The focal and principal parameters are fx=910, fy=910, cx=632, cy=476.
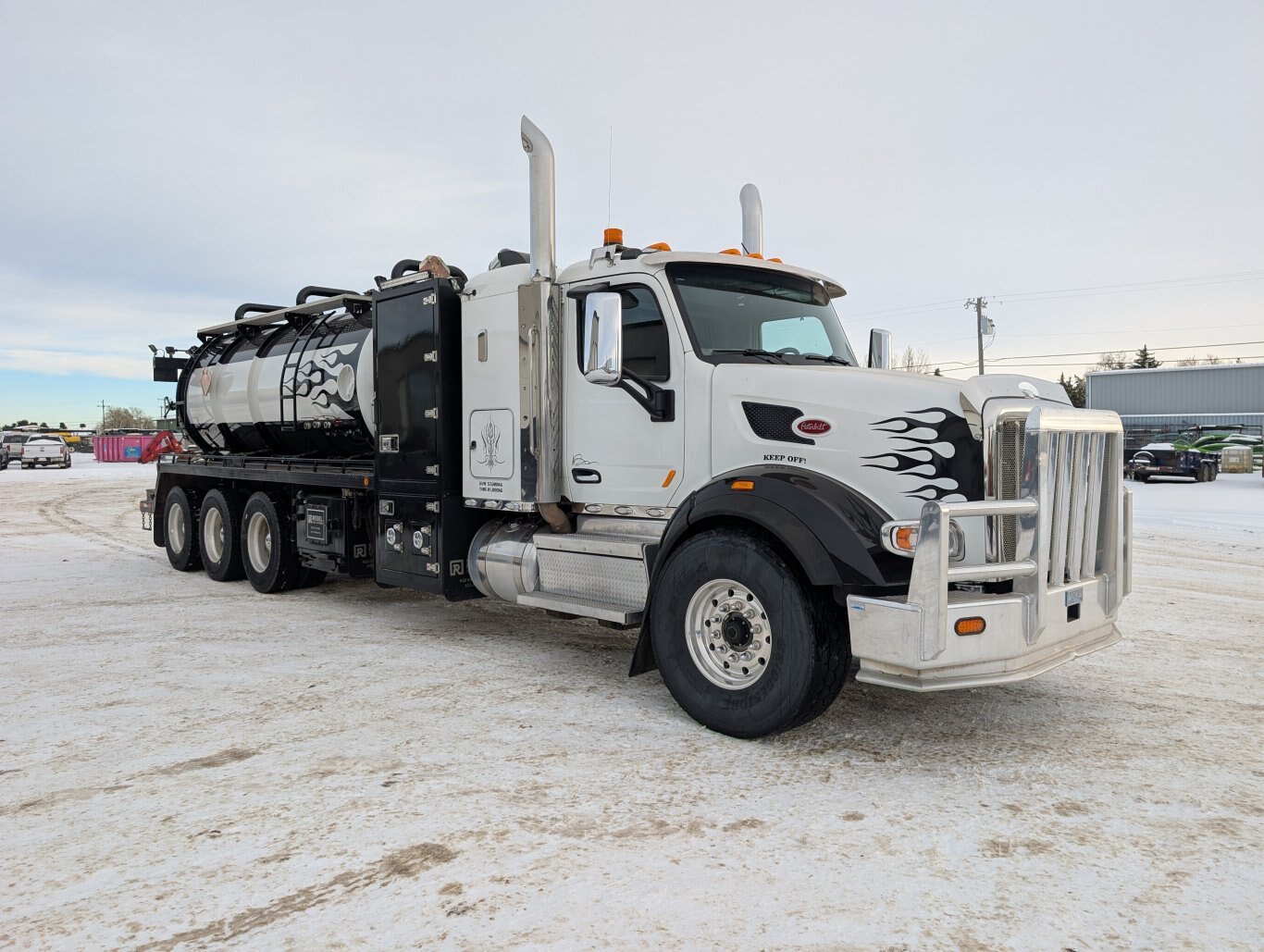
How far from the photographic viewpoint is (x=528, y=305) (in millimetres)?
6051

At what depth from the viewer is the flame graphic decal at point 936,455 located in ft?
14.1

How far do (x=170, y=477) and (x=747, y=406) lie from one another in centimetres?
899

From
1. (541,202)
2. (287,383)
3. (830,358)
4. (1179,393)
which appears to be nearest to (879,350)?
(830,358)

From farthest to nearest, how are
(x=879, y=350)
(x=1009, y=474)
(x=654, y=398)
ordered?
(x=879, y=350) < (x=654, y=398) < (x=1009, y=474)

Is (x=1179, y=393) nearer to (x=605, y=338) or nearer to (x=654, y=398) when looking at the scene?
(x=654, y=398)

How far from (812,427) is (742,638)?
3.76 feet

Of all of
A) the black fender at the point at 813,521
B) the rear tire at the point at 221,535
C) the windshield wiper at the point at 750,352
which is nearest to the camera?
the black fender at the point at 813,521

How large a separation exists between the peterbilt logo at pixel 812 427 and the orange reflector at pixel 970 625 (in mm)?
1201

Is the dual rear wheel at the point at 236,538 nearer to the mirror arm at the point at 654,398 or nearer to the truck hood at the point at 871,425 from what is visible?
the mirror arm at the point at 654,398

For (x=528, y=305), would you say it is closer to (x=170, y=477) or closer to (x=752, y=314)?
(x=752, y=314)

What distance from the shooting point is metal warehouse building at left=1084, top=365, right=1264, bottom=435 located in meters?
47.5

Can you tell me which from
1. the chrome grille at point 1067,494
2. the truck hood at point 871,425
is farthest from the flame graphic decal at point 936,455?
the chrome grille at point 1067,494

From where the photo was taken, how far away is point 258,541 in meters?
9.43

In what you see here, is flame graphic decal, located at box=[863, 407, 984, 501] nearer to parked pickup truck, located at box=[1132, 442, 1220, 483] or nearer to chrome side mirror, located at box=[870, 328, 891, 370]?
chrome side mirror, located at box=[870, 328, 891, 370]
